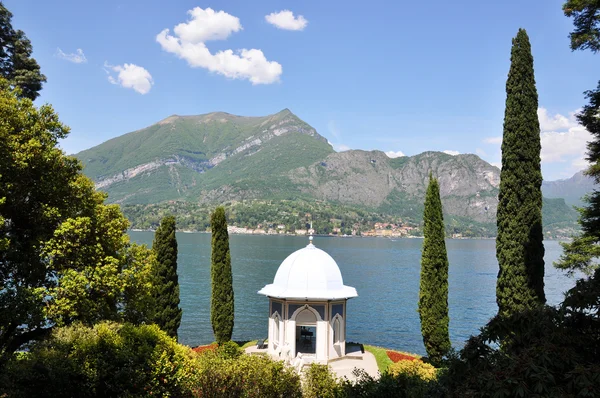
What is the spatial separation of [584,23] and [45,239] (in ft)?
49.2

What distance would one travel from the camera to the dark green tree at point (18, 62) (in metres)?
15.7

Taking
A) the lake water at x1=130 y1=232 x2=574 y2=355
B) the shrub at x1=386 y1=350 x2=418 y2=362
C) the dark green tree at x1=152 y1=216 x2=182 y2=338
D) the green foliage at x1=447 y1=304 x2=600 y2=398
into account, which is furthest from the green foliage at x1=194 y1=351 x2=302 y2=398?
the lake water at x1=130 y1=232 x2=574 y2=355

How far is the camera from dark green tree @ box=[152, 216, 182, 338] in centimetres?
1887

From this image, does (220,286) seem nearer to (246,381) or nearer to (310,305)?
(310,305)

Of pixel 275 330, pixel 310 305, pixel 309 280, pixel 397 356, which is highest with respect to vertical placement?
pixel 309 280

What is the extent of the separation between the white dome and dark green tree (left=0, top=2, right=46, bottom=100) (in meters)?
12.3

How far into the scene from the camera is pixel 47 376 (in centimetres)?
957

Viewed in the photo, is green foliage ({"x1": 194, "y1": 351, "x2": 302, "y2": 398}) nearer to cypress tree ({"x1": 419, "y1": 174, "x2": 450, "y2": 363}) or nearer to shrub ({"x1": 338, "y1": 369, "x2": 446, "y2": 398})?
shrub ({"x1": 338, "y1": 369, "x2": 446, "y2": 398})

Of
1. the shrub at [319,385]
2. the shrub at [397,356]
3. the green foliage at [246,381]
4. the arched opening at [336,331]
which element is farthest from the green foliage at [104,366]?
the shrub at [397,356]

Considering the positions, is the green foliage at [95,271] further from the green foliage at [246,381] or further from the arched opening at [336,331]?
the arched opening at [336,331]

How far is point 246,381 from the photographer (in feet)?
32.1

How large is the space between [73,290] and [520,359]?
430 inches

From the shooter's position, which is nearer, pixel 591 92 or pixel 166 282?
pixel 591 92

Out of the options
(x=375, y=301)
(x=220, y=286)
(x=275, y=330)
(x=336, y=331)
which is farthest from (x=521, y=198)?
(x=375, y=301)
